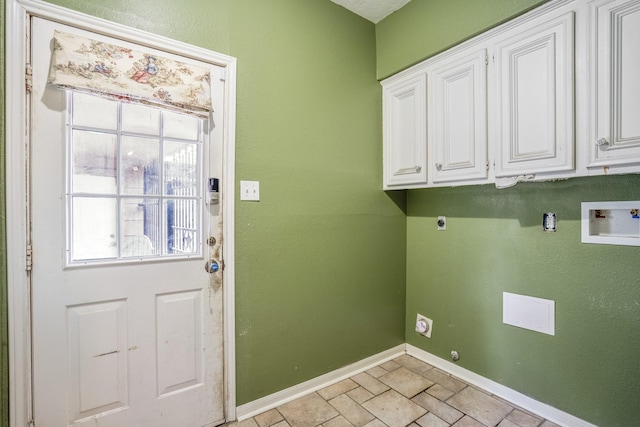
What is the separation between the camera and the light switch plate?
5.72ft

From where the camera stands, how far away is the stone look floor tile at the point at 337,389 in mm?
1960

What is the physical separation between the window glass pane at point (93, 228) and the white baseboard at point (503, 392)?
2.26 metres

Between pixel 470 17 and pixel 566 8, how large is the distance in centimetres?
49

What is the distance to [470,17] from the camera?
180cm

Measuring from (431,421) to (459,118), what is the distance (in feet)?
5.94

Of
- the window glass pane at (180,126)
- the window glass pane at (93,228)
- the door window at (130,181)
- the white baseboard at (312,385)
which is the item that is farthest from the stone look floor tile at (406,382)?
the window glass pane at (180,126)

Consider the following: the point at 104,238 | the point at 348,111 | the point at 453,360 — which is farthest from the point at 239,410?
the point at 348,111

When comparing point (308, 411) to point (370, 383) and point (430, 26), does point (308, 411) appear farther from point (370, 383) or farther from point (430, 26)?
point (430, 26)

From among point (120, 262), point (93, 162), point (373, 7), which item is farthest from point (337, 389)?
point (373, 7)

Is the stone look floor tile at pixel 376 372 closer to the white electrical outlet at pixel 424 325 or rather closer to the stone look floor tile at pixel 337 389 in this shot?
the stone look floor tile at pixel 337 389

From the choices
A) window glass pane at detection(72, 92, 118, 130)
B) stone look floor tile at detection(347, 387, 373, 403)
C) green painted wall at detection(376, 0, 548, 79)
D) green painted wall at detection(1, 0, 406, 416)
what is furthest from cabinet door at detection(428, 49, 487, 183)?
window glass pane at detection(72, 92, 118, 130)

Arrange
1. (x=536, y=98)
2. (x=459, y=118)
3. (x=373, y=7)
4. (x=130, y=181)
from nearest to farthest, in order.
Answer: (x=130, y=181) < (x=536, y=98) < (x=459, y=118) < (x=373, y=7)

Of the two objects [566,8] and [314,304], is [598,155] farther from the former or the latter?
[314,304]

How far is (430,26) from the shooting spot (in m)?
2.01
